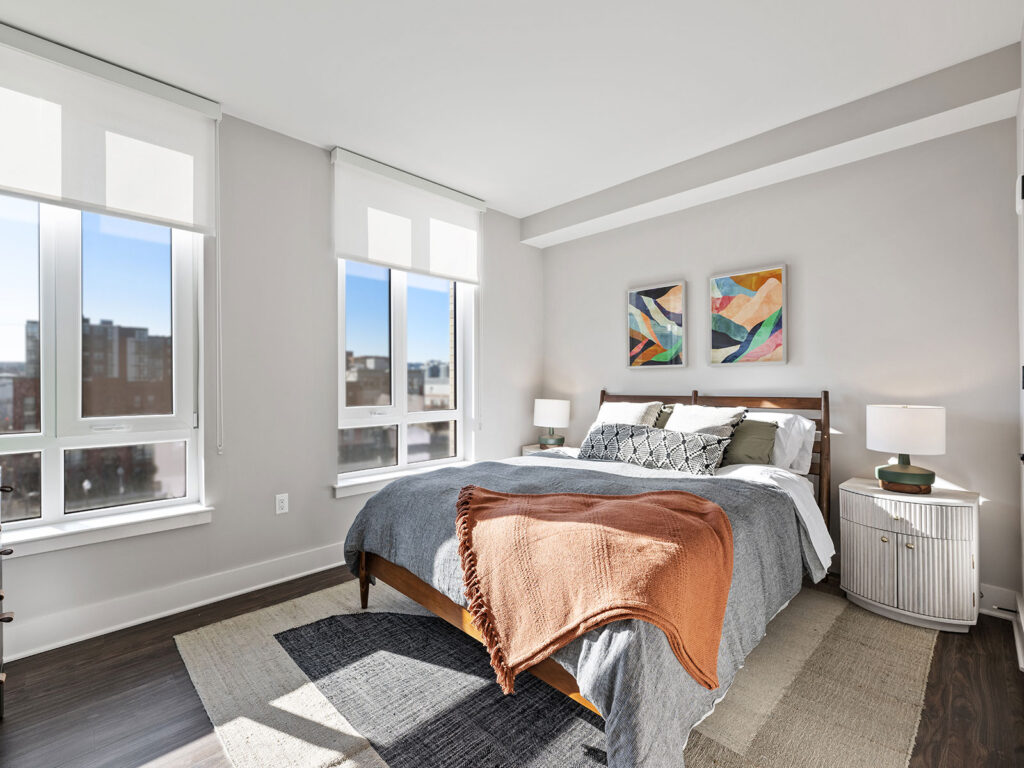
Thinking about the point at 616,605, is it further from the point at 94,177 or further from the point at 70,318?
the point at 94,177

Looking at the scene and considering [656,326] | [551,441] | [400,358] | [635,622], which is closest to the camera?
[635,622]

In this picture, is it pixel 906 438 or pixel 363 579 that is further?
pixel 363 579

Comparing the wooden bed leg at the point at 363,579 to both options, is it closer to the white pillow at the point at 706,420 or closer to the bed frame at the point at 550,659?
the bed frame at the point at 550,659

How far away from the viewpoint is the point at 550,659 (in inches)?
63.9

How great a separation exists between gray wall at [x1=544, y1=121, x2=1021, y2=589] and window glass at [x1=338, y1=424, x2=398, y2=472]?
84.6 inches

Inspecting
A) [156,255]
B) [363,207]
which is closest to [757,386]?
[363,207]

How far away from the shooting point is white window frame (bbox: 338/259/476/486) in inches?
137

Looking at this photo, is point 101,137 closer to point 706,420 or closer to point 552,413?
point 552,413

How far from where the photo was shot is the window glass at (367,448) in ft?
11.5

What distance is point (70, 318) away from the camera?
2.43 metres

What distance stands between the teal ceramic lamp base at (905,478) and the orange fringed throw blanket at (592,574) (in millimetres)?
1373

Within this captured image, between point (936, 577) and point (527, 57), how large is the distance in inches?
123

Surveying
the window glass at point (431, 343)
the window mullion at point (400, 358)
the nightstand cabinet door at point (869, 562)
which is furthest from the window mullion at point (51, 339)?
the nightstand cabinet door at point (869, 562)

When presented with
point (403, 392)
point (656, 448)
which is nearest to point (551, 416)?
point (403, 392)
